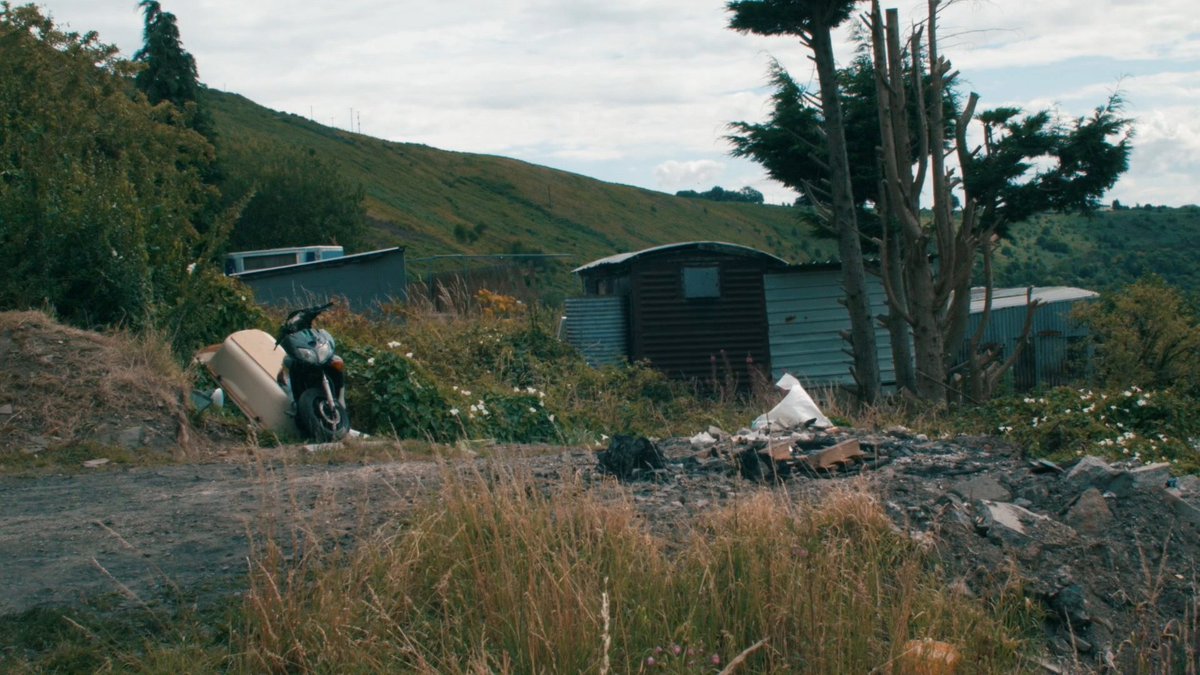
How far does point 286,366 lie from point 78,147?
6.14 metres

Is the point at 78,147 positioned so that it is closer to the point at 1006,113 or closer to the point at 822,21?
the point at 822,21

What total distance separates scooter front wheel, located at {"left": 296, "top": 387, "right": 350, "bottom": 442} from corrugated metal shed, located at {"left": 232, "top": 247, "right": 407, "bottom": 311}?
12797 mm

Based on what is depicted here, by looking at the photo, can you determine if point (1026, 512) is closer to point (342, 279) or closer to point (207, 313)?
point (207, 313)

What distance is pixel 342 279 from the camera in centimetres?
2391

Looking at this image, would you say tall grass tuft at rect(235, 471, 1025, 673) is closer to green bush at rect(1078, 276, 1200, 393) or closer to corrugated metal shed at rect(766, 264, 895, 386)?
green bush at rect(1078, 276, 1200, 393)

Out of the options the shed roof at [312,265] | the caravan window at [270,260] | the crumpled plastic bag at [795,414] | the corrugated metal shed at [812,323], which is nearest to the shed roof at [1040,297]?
the corrugated metal shed at [812,323]

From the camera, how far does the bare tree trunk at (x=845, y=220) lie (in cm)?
1816

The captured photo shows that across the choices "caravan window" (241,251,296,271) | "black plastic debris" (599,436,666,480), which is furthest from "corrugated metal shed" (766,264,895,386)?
"black plastic debris" (599,436,666,480)

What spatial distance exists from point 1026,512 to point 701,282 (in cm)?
1808

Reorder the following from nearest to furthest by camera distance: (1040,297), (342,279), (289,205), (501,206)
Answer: (342,279) < (1040,297) < (289,205) < (501,206)

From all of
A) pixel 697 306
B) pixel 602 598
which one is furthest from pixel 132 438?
pixel 697 306

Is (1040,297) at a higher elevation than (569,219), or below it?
below

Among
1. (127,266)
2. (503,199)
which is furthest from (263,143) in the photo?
(127,266)

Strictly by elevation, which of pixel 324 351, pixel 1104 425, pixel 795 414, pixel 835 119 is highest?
pixel 835 119
